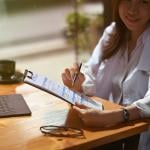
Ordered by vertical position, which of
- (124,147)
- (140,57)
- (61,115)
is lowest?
(124,147)

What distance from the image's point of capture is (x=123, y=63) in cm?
182

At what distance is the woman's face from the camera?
5.62 feet

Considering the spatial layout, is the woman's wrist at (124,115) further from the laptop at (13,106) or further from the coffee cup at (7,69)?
the coffee cup at (7,69)

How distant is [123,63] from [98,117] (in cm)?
53

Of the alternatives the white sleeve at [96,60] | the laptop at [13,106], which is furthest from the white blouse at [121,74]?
the laptop at [13,106]

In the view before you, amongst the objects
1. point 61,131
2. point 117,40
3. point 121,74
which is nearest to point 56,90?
point 61,131

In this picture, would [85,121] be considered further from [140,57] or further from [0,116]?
[140,57]

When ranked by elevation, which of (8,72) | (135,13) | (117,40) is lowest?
(8,72)

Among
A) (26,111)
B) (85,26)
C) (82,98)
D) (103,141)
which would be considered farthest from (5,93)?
(85,26)

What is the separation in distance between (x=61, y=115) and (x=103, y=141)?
230 millimetres

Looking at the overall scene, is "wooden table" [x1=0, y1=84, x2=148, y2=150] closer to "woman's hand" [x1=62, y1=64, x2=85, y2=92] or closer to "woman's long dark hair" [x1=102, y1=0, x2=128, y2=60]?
"woman's hand" [x1=62, y1=64, x2=85, y2=92]

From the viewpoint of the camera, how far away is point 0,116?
142 cm

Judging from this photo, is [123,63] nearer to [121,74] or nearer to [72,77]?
[121,74]

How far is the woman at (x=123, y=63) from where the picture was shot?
5.59 feet
